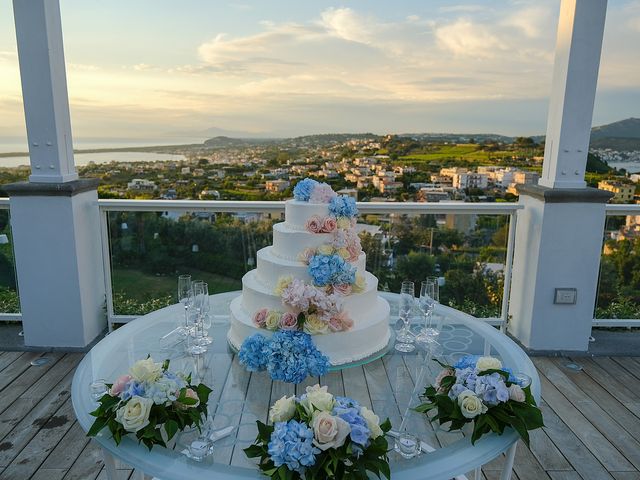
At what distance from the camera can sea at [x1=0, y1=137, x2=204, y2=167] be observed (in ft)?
13.8

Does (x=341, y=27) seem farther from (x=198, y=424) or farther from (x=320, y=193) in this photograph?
(x=198, y=424)

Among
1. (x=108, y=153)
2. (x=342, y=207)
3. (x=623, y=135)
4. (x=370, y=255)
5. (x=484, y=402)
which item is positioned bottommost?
(x=370, y=255)

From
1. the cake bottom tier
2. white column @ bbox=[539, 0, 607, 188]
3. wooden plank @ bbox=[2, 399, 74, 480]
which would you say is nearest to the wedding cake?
the cake bottom tier

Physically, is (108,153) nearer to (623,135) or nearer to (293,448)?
(293,448)

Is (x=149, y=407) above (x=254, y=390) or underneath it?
above

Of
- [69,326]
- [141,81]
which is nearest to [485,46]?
[141,81]

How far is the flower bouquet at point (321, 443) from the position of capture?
121cm

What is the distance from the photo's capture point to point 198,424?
4.75 feet

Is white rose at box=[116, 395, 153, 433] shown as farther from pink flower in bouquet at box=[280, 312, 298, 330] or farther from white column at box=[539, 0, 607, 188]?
white column at box=[539, 0, 607, 188]

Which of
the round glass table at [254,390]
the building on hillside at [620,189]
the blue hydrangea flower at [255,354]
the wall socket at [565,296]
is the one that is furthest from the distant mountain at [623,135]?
the blue hydrangea flower at [255,354]

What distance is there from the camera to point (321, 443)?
1.23 m

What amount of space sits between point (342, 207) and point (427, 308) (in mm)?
594

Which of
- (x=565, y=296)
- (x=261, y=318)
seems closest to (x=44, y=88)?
(x=261, y=318)

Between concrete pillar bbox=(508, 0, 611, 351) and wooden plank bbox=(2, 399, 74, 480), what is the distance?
3.35 meters
